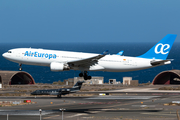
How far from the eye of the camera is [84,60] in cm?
6169

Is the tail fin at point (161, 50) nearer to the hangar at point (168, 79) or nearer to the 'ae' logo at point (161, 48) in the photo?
the 'ae' logo at point (161, 48)

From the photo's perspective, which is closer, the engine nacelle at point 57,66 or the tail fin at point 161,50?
the engine nacelle at point 57,66

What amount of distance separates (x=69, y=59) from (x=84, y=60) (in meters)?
3.35

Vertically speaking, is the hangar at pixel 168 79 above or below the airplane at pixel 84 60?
below

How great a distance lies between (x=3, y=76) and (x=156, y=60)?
50811mm

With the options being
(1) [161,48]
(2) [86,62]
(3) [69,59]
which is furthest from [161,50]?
(3) [69,59]

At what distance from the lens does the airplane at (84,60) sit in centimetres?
6250

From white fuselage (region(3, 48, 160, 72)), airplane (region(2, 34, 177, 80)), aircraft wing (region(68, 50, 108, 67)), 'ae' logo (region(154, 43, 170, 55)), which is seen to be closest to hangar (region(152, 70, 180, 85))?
'ae' logo (region(154, 43, 170, 55))

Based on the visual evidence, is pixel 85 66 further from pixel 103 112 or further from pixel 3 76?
pixel 3 76

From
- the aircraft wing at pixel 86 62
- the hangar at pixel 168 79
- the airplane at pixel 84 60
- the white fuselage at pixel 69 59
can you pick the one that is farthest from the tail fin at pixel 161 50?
the hangar at pixel 168 79

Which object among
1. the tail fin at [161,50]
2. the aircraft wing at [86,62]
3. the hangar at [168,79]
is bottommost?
the hangar at [168,79]

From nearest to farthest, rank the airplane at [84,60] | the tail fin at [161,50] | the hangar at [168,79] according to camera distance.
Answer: the airplane at [84,60]
the tail fin at [161,50]
the hangar at [168,79]

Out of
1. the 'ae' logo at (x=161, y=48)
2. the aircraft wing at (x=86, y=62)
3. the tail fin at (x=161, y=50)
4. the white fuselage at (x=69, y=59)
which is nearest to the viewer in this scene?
the aircraft wing at (x=86, y=62)

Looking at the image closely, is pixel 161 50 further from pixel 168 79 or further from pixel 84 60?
pixel 168 79
